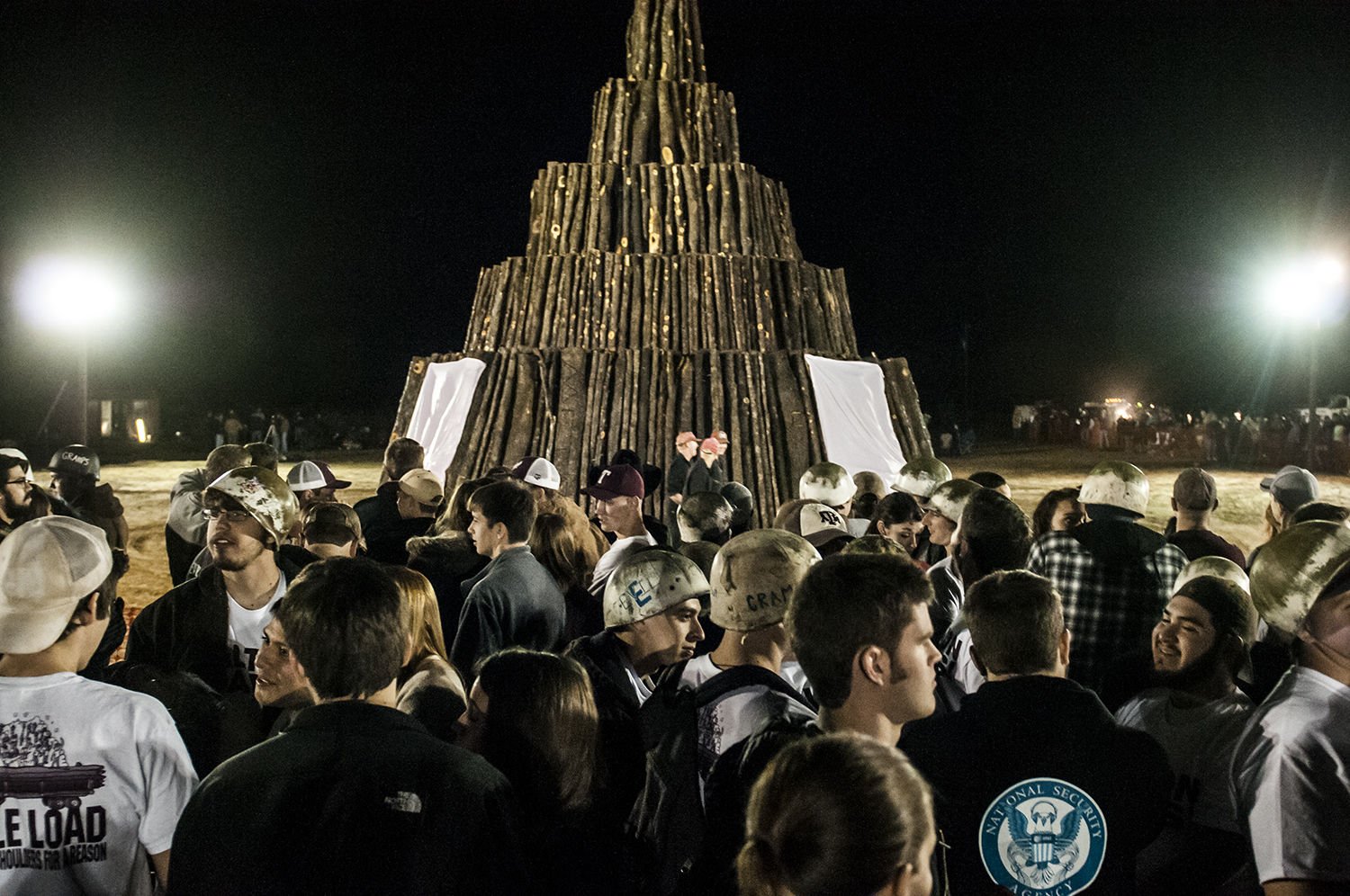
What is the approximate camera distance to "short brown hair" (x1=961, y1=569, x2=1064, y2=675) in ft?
10.5

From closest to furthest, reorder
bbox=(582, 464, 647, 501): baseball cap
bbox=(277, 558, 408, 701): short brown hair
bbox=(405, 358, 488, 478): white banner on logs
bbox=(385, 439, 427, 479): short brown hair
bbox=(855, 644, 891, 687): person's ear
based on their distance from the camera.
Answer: bbox=(277, 558, 408, 701): short brown hair < bbox=(855, 644, 891, 687): person's ear < bbox=(582, 464, 647, 501): baseball cap < bbox=(385, 439, 427, 479): short brown hair < bbox=(405, 358, 488, 478): white banner on logs

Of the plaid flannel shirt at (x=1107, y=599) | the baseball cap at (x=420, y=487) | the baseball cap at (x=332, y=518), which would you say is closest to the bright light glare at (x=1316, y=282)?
the plaid flannel shirt at (x=1107, y=599)

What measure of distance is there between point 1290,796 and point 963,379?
186ft

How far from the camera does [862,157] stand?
47219 mm

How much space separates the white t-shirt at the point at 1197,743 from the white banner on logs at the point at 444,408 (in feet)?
41.4

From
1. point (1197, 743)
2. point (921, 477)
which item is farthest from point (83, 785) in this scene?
point (921, 477)

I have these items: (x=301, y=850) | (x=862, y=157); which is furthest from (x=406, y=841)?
(x=862, y=157)

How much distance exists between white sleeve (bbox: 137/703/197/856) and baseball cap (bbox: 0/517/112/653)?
0.35 meters

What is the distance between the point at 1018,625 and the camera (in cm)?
321

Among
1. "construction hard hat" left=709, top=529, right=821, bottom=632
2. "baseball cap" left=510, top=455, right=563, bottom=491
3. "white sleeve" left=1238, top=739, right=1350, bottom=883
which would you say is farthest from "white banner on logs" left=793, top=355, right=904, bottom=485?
"white sleeve" left=1238, top=739, right=1350, bottom=883

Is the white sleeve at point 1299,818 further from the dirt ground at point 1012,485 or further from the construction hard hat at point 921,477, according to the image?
the dirt ground at point 1012,485

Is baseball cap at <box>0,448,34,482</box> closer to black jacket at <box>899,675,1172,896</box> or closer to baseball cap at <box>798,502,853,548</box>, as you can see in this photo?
baseball cap at <box>798,502,853,548</box>

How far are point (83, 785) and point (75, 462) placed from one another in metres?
5.86

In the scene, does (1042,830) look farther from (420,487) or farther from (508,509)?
(420,487)
